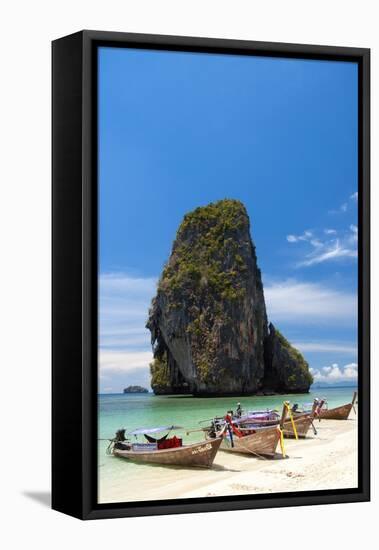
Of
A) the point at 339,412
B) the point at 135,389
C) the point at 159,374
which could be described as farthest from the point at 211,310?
the point at 339,412

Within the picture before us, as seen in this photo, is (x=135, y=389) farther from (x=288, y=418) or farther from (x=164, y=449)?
(x=288, y=418)

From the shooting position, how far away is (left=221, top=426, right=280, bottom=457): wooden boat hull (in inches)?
462

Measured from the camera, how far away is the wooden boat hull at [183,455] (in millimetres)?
11312

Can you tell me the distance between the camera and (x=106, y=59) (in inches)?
442

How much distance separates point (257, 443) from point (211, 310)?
1.20 meters

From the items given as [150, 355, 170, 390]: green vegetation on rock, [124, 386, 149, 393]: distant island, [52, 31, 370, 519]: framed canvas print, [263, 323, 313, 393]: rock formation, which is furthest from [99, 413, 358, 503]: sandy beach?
[150, 355, 170, 390]: green vegetation on rock

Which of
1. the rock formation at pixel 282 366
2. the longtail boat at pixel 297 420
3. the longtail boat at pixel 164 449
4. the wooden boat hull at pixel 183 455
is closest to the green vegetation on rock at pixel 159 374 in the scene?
the longtail boat at pixel 164 449

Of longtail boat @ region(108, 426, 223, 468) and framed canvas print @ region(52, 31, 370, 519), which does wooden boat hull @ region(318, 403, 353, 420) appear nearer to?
framed canvas print @ region(52, 31, 370, 519)

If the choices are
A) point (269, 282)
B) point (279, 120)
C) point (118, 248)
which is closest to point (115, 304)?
point (118, 248)

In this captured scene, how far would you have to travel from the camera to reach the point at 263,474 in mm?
11758

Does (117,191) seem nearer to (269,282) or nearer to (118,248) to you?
(118,248)

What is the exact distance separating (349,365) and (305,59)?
2701 mm

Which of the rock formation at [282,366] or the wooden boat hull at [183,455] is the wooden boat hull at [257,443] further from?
the rock formation at [282,366]

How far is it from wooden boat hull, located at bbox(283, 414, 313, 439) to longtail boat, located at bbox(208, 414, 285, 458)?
13cm
